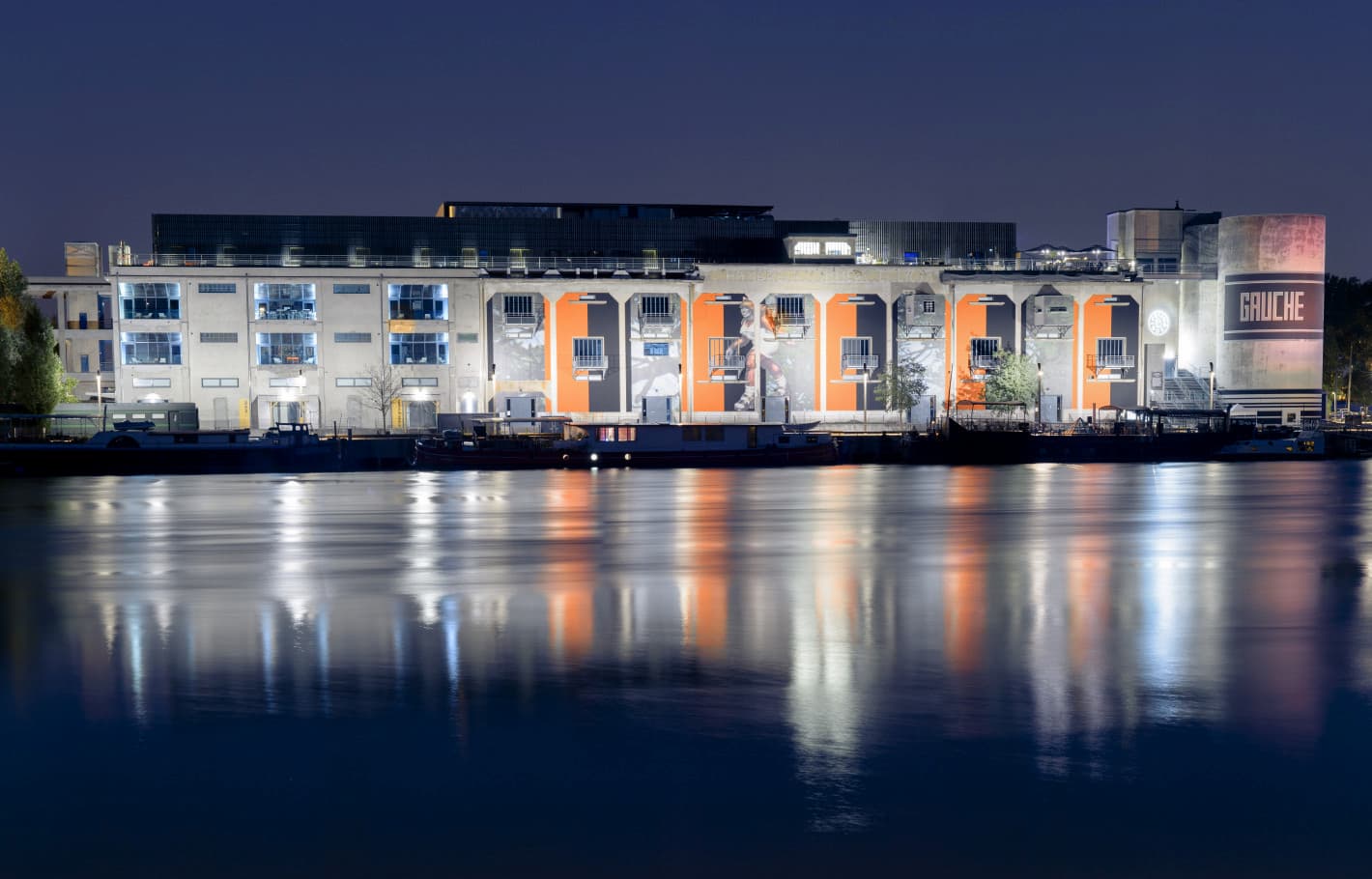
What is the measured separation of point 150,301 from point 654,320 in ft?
95.4

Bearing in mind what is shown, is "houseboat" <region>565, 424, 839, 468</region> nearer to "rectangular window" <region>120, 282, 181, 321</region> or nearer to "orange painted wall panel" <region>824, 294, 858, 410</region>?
"orange painted wall panel" <region>824, 294, 858, 410</region>

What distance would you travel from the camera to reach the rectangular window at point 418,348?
237 feet

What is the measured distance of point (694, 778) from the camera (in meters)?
10.0

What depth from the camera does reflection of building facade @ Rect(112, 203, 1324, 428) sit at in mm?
70875

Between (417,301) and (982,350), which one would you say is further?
(982,350)

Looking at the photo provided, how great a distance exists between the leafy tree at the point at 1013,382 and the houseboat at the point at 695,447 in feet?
53.9

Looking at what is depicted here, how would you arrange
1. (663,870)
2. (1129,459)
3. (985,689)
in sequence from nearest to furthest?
(663,870) → (985,689) → (1129,459)

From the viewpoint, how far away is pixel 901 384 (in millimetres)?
73438

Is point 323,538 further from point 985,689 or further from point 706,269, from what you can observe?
point 706,269

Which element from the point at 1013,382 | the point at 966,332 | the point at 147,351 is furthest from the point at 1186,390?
the point at 147,351

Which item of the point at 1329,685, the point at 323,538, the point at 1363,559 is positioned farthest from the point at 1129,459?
the point at 1329,685

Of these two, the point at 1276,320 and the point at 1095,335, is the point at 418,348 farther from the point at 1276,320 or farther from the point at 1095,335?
the point at 1276,320

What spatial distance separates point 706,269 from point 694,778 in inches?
2572

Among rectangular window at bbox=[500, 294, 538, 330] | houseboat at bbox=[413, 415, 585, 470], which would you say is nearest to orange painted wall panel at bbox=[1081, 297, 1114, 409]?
rectangular window at bbox=[500, 294, 538, 330]
